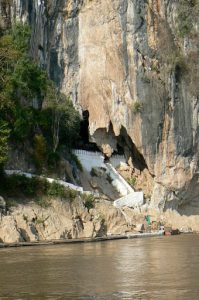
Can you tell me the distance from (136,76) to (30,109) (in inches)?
281

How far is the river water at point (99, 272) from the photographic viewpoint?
1246 centimetres

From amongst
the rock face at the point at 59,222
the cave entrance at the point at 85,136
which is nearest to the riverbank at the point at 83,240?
the rock face at the point at 59,222

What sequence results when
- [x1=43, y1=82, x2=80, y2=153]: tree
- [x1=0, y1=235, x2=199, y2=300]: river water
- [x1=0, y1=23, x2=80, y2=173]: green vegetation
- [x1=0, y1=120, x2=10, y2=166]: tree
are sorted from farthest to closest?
1. [x1=43, y1=82, x2=80, y2=153]: tree
2. [x1=0, y1=23, x2=80, y2=173]: green vegetation
3. [x1=0, y1=120, x2=10, y2=166]: tree
4. [x1=0, y1=235, x2=199, y2=300]: river water

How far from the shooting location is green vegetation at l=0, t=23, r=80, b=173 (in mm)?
28203

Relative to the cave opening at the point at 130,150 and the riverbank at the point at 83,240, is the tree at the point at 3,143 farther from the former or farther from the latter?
the cave opening at the point at 130,150

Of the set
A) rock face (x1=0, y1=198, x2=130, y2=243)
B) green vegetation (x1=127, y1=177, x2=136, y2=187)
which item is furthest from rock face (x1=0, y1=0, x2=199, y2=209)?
rock face (x1=0, y1=198, x2=130, y2=243)

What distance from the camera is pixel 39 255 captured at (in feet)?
64.7

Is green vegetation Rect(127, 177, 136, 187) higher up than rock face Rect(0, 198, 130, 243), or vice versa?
green vegetation Rect(127, 177, 136, 187)

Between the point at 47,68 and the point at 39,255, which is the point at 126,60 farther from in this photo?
the point at 39,255

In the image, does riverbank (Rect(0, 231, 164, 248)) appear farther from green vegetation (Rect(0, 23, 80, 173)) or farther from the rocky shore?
green vegetation (Rect(0, 23, 80, 173))

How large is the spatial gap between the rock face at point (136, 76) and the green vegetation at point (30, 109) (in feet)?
7.41

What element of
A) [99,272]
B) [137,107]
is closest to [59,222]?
[137,107]

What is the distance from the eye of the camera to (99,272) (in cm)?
1543

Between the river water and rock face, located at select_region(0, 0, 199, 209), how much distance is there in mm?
12693
